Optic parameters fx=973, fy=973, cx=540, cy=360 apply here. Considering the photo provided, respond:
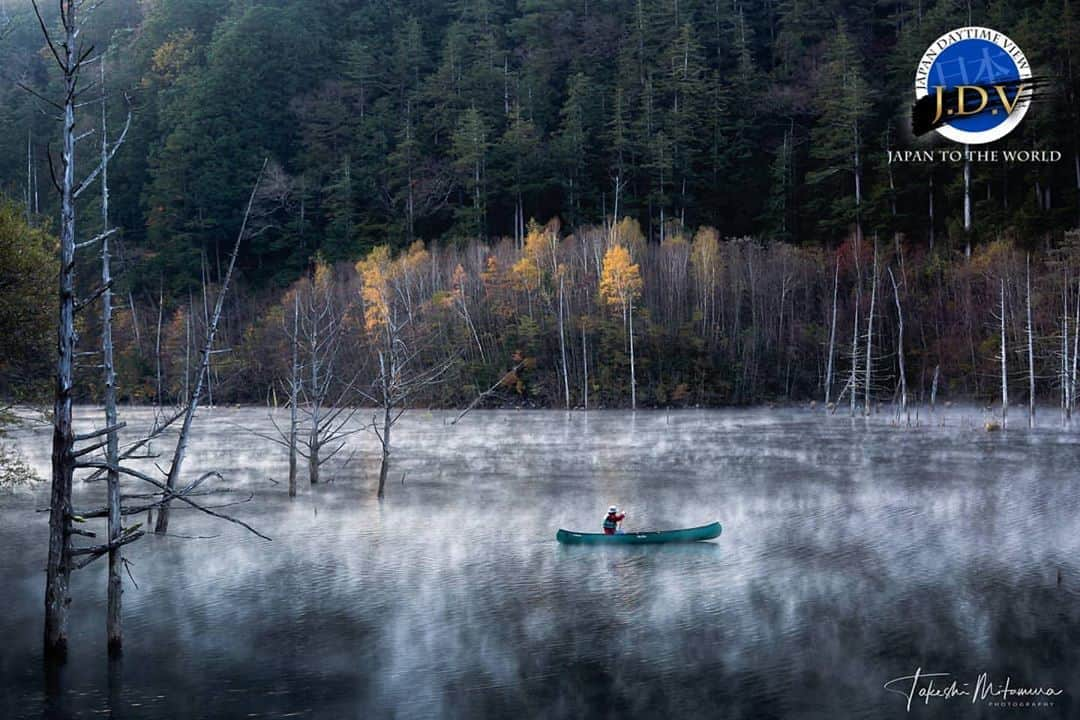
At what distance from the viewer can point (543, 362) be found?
7138 cm

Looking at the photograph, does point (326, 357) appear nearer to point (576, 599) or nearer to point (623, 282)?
point (576, 599)

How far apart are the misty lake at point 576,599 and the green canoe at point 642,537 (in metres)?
0.25

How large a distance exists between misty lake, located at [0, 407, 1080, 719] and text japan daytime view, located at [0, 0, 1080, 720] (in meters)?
0.12

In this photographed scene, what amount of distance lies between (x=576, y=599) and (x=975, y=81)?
6881 cm

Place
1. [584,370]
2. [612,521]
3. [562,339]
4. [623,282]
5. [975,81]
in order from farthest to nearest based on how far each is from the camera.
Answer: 1. [975,81]
2. [623,282]
3. [584,370]
4. [562,339]
5. [612,521]

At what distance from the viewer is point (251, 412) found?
6956 cm

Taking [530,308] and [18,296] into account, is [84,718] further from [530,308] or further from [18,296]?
[530,308]

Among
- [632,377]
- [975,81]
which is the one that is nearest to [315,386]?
[632,377]

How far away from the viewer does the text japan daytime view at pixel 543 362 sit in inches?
593

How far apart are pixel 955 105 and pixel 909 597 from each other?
63833mm

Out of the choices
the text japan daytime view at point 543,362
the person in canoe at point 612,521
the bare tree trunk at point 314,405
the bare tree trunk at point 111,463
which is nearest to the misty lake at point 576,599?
the text japan daytime view at point 543,362

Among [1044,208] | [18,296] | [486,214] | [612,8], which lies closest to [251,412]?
[486,214]
